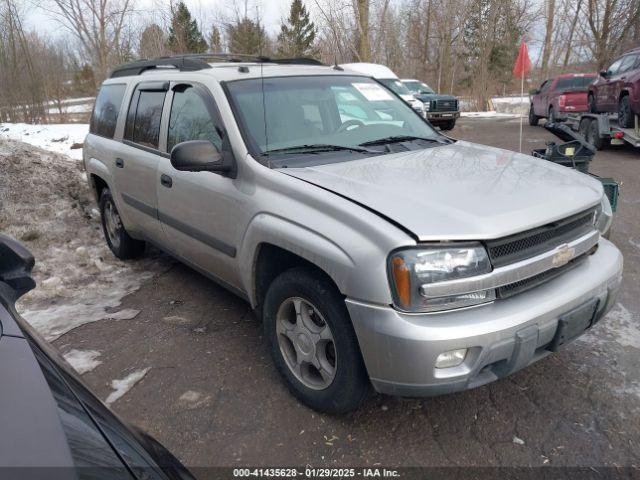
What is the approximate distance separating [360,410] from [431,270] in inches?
42.4

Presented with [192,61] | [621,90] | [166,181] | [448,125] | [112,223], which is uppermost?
[192,61]

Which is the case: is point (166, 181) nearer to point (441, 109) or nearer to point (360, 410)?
point (360, 410)

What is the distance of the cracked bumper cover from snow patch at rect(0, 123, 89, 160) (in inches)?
374

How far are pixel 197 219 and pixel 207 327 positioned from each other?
0.88 meters

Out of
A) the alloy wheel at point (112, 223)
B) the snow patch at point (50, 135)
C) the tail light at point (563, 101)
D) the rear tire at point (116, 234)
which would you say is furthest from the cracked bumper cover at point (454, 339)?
the tail light at point (563, 101)

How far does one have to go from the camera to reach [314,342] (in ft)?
8.75

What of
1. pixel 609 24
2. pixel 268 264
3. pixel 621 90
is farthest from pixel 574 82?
pixel 268 264

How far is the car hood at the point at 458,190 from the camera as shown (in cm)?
225

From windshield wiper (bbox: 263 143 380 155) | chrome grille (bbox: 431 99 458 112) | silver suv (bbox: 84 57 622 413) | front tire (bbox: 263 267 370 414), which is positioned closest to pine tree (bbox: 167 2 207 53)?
chrome grille (bbox: 431 99 458 112)

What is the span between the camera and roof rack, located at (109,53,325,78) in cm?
391

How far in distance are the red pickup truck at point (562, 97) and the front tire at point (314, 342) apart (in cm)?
1437

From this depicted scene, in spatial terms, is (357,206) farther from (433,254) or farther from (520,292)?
(520,292)

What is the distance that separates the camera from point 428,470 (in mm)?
2381

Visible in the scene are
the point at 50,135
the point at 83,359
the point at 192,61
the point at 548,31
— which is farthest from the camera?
the point at 548,31
